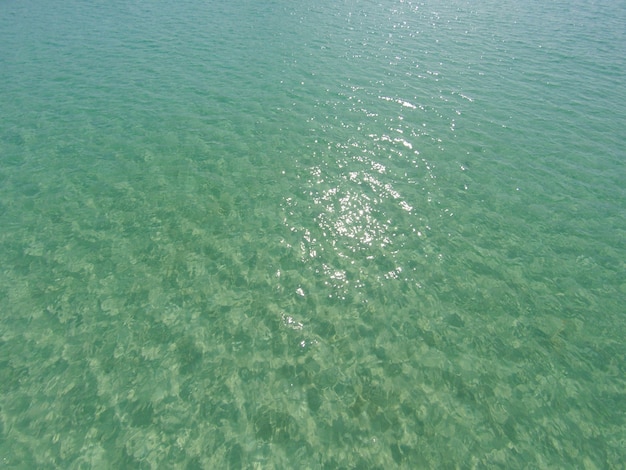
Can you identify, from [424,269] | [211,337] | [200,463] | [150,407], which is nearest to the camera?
[200,463]

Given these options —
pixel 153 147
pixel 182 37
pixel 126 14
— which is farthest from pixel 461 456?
pixel 126 14

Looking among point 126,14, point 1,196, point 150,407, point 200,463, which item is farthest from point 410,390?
point 126,14

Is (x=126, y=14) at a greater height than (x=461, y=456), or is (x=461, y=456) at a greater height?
(x=126, y=14)

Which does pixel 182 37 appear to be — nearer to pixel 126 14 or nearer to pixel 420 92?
Result: pixel 126 14

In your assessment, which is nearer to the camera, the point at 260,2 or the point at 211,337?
the point at 211,337

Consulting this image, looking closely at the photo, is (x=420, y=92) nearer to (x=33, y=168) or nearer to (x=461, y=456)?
(x=461, y=456)

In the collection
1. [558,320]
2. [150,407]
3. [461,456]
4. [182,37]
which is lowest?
[150,407]

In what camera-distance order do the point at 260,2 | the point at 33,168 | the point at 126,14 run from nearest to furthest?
the point at 33,168, the point at 126,14, the point at 260,2
